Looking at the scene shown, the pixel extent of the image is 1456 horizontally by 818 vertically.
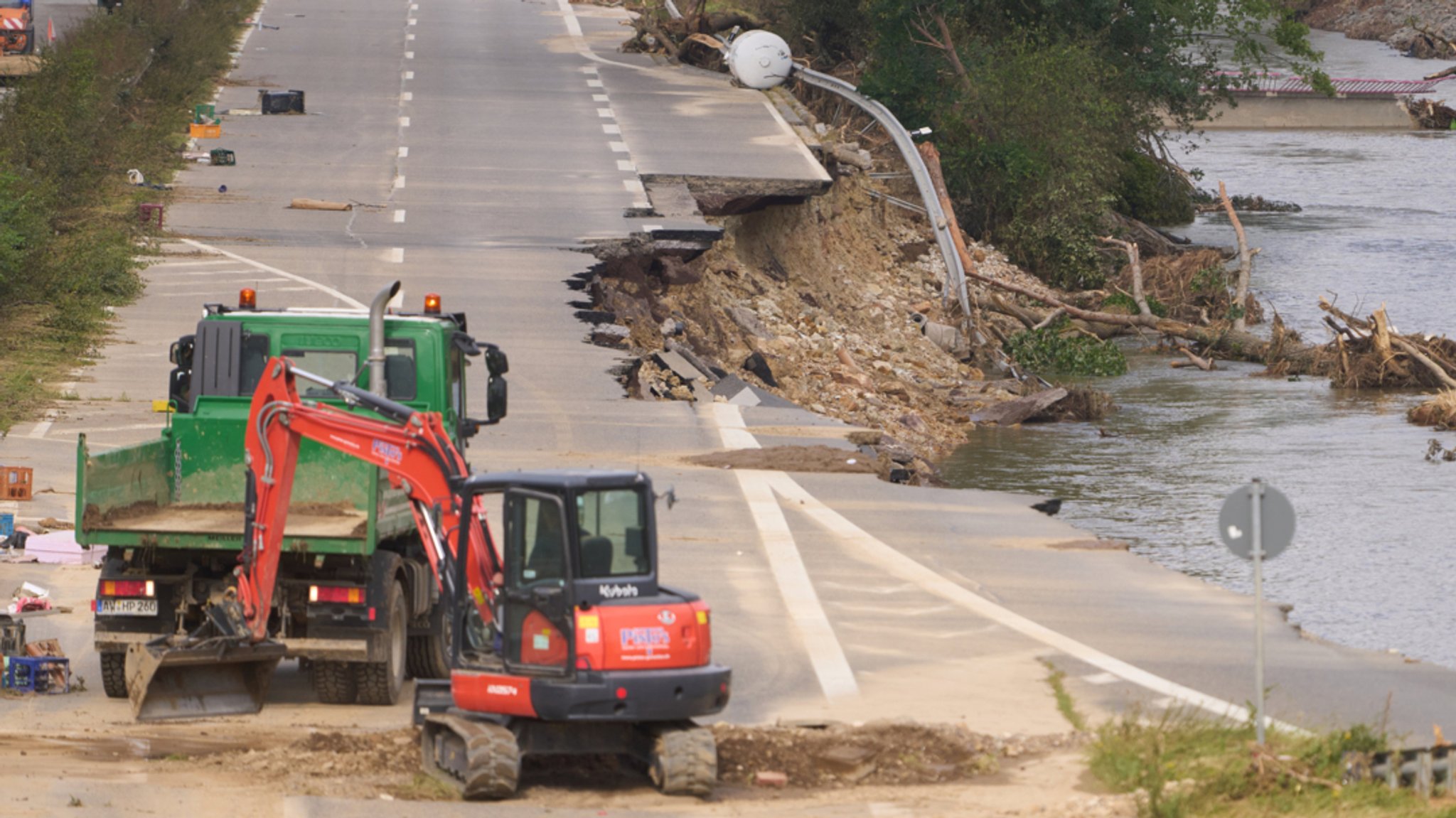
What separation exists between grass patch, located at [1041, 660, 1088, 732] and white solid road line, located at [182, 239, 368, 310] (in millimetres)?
17157

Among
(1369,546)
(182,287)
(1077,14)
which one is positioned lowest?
(1369,546)

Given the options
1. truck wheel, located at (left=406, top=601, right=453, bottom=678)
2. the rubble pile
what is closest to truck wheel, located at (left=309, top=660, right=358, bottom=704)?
truck wheel, located at (left=406, top=601, right=453, bottom=678)

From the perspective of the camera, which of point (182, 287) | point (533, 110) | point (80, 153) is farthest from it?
point (533, 110)

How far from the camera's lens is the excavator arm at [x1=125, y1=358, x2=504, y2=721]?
12211 millimetres

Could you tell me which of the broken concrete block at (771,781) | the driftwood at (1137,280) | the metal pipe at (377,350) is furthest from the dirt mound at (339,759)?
the driftwood at (1137,280)

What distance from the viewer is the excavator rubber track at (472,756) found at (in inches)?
445

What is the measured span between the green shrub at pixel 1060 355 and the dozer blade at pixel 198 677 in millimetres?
27666

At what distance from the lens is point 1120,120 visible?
5116 centimetres

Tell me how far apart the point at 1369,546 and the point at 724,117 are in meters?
24.3

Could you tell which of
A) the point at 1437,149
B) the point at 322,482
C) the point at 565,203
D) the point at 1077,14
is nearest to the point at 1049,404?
the point at 565,203

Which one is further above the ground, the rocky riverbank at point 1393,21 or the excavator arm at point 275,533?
the rocky riverbank at point 1393,21

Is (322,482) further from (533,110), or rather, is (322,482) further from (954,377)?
(533,110)

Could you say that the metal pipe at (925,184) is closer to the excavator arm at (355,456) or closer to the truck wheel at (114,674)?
the truck wheel at (114,674)

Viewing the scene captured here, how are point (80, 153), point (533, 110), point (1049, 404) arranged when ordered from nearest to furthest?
point (1049, 404)
point (80, 153)
point (533, 110)
